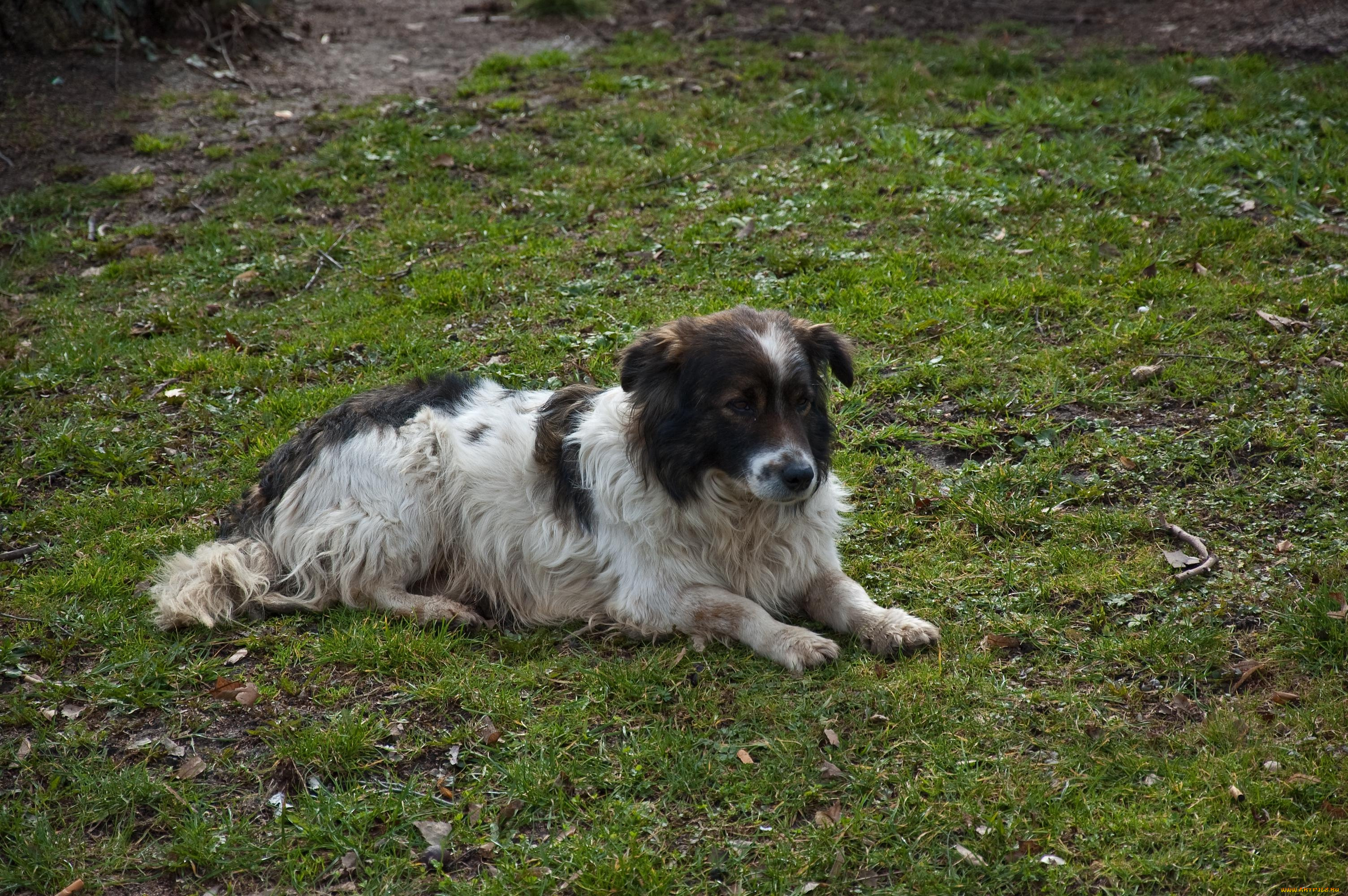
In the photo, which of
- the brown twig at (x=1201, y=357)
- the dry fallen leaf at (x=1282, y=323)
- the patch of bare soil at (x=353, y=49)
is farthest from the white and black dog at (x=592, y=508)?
the patch of bare soil at (x=353, y=49)

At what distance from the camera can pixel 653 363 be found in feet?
15.0

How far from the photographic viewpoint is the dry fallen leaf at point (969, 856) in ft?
11.0

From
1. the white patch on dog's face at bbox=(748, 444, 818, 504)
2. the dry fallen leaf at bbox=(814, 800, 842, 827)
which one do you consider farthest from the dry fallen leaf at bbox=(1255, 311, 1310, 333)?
the dry fallen leaf at bbox=(814, 800, 842, 827)

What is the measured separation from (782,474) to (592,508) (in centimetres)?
105

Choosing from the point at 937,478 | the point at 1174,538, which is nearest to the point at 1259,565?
the point at 1174,538

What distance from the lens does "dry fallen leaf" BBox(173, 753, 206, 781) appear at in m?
3.97

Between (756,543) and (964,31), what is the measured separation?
357 inches

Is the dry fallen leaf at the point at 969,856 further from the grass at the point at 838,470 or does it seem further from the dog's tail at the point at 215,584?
the dog's tail at the point at 215,584

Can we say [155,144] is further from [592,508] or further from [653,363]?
[653,363]

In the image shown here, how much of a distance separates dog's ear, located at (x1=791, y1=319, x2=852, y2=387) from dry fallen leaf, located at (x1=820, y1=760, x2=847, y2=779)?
1671 millimetres

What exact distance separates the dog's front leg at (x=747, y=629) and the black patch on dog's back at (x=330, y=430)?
163 centimetres

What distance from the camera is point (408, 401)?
5.42 metres

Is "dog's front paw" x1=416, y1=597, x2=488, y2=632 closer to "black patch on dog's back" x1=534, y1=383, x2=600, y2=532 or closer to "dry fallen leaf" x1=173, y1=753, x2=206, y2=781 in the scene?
Result: "black patch on dog's back" x1=534, y1=383, x2=600, y2=532

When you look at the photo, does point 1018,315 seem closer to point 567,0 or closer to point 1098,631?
point 1098,631
